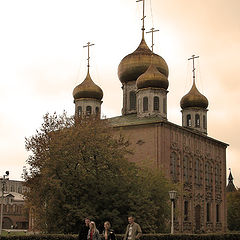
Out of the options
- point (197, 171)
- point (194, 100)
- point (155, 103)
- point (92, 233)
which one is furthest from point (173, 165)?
point (92, 233)

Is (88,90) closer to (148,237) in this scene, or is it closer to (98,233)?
(148,237)

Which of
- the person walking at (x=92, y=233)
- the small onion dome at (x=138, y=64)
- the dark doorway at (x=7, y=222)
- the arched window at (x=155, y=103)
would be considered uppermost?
the small onion dome at (x=138, y=64)

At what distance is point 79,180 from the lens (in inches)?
1073

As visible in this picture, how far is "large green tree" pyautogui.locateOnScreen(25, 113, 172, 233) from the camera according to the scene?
2695cm

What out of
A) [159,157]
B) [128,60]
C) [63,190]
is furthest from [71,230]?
[128,60]

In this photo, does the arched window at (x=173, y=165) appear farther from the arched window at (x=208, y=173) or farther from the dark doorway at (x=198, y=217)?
the arched window at (x=208, y=173)

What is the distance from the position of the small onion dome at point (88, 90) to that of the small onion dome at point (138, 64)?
111 inches

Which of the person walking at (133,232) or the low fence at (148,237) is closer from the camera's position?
the person walking at (133,232)

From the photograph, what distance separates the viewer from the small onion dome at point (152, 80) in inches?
1748

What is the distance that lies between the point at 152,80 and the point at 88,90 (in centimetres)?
760

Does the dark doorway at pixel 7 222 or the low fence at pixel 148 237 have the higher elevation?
the low fence at pixel 148 237

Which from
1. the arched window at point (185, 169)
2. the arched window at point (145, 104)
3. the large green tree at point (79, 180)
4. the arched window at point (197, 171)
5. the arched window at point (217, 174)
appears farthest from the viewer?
the arched window at point (217, 174)

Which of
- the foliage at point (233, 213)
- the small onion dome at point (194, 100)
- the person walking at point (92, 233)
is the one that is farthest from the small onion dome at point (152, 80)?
the person walking at point (92, 233)

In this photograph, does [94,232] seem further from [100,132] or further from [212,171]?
[212,171]
